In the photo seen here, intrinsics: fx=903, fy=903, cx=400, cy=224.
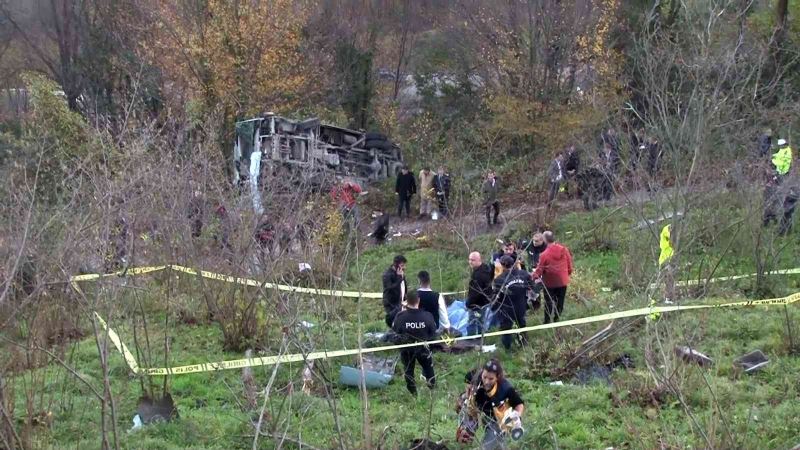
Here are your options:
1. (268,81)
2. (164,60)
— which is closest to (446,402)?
(268,81)

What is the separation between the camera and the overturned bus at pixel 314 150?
21219 mm

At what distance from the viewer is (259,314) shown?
1215 cm

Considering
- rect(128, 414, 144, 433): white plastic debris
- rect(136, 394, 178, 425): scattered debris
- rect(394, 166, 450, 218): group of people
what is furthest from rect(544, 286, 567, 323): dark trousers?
rect(394, 166, 450, 218): group of people

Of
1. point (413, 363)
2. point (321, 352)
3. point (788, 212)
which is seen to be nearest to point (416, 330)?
point (413, 363)

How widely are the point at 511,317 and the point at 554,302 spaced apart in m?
0.85

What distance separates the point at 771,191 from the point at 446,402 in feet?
25.2

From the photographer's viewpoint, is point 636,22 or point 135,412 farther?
point 636,22

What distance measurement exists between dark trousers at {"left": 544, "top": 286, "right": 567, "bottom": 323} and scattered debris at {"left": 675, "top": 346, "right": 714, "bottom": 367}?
2348 millimetres

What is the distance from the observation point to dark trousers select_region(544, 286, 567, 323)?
1206cm

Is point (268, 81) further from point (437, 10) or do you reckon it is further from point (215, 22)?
point (437, 10)

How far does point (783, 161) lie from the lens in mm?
15852

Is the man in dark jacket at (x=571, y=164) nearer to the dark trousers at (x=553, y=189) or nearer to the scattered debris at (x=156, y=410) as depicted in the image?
the dark trousers at (x=553, y=189)

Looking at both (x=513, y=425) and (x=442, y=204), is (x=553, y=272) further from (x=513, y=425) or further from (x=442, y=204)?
(x=442, y=204)

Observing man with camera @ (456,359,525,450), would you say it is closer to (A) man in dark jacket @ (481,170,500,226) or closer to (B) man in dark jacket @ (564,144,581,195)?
(A) man in dark jacket @ (481,170,500,226)
